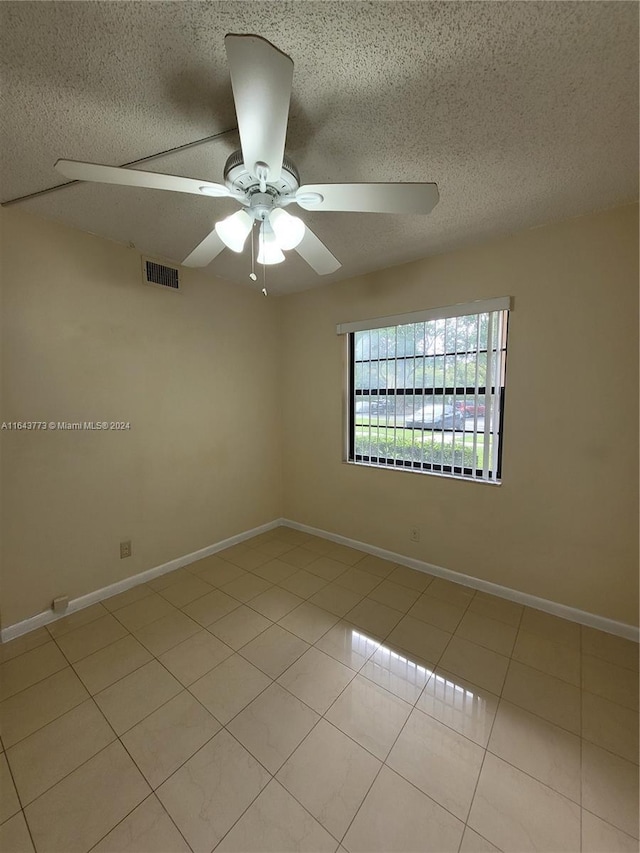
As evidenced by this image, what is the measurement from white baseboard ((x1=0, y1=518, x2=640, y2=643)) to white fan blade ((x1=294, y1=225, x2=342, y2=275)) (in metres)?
2.32

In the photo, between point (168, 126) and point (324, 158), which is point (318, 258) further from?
point (168, 126)

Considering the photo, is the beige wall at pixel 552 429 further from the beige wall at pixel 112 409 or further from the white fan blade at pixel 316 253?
the beige wall at pixel 112 409

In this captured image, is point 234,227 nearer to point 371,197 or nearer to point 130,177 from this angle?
point 130,177

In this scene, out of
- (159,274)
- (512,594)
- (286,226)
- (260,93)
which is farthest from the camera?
(159,274)

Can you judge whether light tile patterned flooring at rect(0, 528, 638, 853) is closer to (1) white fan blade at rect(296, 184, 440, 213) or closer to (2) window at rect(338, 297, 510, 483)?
(2) window at rect(338, 297, 510, 483)

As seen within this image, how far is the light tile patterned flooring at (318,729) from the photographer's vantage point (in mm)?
1087

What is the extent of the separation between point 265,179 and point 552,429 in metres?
2.14

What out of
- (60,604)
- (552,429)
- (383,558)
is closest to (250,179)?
(552,429)

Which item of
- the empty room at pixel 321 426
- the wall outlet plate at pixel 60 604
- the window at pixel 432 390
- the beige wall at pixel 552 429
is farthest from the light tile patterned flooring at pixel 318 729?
the window at pixel 432 390

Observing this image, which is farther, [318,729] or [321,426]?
[321,426]

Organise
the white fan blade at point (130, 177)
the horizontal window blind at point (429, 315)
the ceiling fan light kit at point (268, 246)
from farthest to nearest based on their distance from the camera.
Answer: the horizontal window blind at point (429, 315) → the ceiling fan light kit at point (268, 246) → the white fan blade at point (130, 177)

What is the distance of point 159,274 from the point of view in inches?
99.2

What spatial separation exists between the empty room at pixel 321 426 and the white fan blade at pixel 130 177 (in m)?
0.02

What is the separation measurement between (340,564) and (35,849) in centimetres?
208
